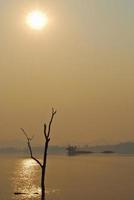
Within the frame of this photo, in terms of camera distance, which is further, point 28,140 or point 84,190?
point 84,190

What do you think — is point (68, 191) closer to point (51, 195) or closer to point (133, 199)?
point (51, 195)

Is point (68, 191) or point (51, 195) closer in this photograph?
point (51, 195)

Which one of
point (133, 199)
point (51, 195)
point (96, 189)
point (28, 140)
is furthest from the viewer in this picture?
point (96, 189)

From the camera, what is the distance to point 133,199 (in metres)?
69.9

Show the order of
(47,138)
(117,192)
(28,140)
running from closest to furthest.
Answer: (47,138) < (28,140) < (117,192)

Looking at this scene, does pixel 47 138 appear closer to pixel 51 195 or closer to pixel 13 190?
pixel 51 195

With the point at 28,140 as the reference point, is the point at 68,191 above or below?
below

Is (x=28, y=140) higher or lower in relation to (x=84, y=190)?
higher

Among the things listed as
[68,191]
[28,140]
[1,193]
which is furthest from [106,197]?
[28,140]

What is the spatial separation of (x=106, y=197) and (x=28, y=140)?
5281 centimetres

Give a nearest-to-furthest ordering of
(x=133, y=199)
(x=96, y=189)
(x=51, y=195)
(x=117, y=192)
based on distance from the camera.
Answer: (x=133, y=199)
(x=51, y=195)
(x=117, y=192)
(x=96, y=189)

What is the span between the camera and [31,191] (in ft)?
278

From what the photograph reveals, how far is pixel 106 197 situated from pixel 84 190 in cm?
1130

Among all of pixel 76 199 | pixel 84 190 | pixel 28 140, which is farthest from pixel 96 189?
pixel 28 140
